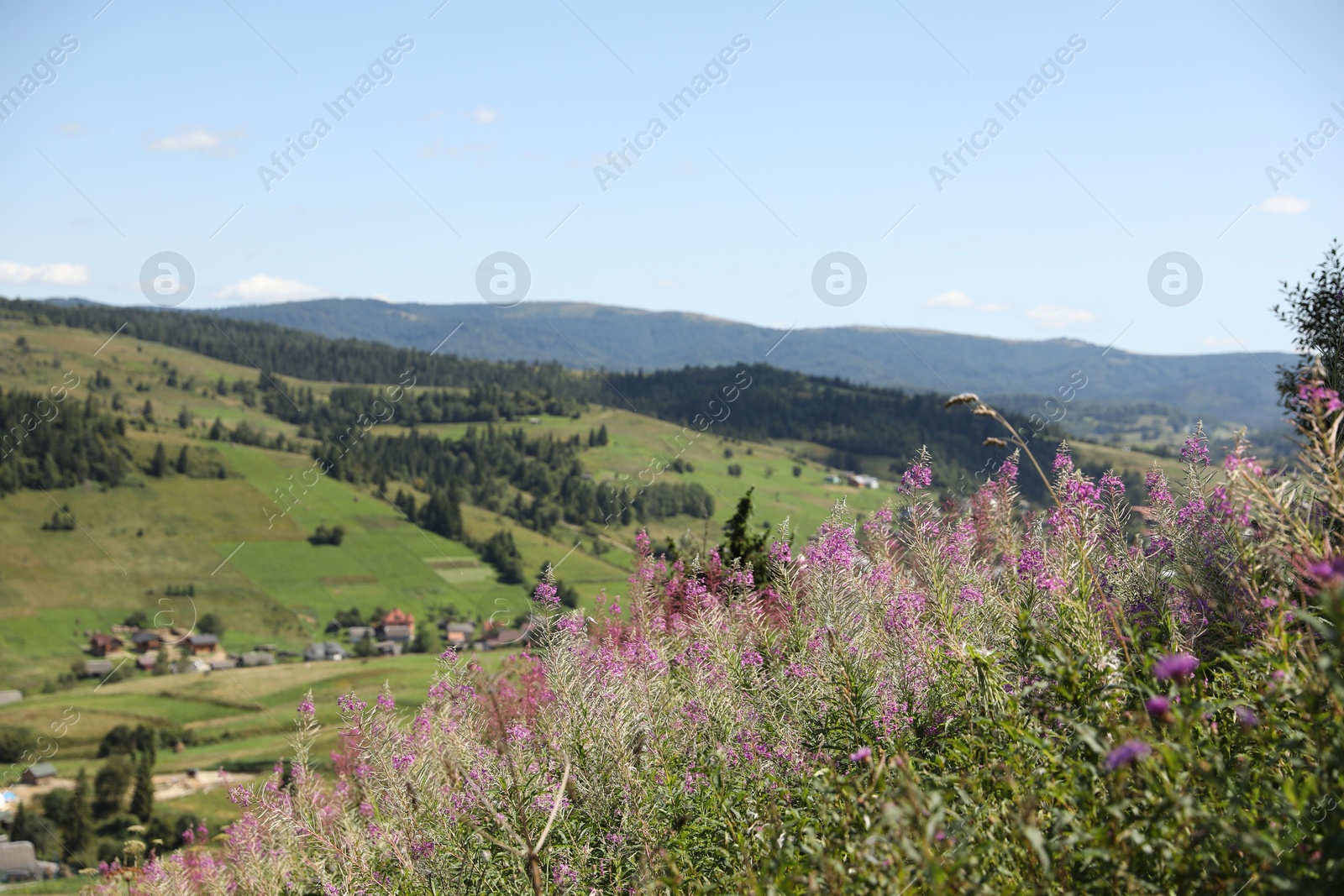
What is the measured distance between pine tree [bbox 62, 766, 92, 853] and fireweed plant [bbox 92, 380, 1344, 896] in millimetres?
78445

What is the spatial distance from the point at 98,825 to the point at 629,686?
288 ft

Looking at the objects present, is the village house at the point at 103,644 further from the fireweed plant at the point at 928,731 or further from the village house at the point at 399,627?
the fireweed plant at the point at 928,731

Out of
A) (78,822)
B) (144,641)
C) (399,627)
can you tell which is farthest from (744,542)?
(144,641)

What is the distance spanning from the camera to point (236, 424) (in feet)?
611

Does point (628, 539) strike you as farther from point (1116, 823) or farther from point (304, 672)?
point (1116, 823)

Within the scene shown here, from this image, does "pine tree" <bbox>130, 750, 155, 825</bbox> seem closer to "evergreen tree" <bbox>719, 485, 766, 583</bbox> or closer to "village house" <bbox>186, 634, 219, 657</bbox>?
"village house" <bbox>186, 634, 219, 657</bbox>

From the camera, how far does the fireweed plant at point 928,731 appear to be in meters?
2.83

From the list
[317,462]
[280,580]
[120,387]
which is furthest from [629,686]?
[120,387]

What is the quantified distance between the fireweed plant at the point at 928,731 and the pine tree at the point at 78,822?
78.4 metres

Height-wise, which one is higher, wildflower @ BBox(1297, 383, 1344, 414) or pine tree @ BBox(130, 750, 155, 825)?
wildflower @ BBox(1297, 383, 1344, 414)

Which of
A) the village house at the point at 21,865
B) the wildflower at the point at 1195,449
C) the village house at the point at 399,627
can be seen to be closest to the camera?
the wildflower at the point at 1195,449

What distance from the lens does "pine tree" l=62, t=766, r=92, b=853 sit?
6969 cm

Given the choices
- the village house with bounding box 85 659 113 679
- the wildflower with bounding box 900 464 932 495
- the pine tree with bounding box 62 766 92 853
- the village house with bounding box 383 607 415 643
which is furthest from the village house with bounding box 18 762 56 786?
the wildflower with bounding box 900 464 932 495

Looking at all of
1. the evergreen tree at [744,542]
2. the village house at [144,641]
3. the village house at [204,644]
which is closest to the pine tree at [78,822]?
the village house at [204,644]
